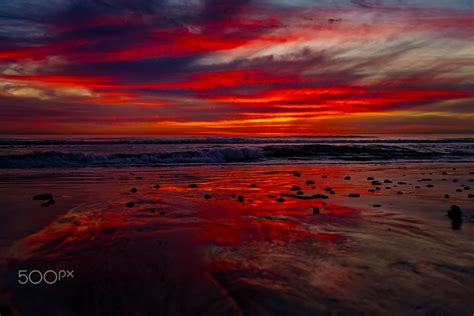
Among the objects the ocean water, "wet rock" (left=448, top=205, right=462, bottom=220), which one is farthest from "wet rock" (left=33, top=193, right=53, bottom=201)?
the ocean water

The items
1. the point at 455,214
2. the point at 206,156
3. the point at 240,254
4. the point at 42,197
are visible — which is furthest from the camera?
the point at 206,156

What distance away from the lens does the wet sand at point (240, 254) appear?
3.70 m

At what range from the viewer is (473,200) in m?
9.37

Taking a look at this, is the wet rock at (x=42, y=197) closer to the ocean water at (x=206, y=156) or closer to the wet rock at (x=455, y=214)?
the wet rock at (x=455, y=214)

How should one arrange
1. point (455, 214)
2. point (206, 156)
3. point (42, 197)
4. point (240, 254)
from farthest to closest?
1. point (206, 156)
2. point (42, 197)
3. point (455, 214)
4. point (240, 254)

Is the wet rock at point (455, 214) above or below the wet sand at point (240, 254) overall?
above

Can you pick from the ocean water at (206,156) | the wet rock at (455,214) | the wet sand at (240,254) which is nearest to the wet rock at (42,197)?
the wet sand at (240,254)

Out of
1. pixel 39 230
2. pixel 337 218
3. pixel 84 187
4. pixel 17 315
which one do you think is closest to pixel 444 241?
pixel 337 218

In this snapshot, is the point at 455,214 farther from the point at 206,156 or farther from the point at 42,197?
the point at 206,156

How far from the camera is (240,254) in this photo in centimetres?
509

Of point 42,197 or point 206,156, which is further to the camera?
point 206,156

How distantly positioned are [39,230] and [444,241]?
6169 mm

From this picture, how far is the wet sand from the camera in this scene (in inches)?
146

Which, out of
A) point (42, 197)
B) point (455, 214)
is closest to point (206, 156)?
point (42, 197)
